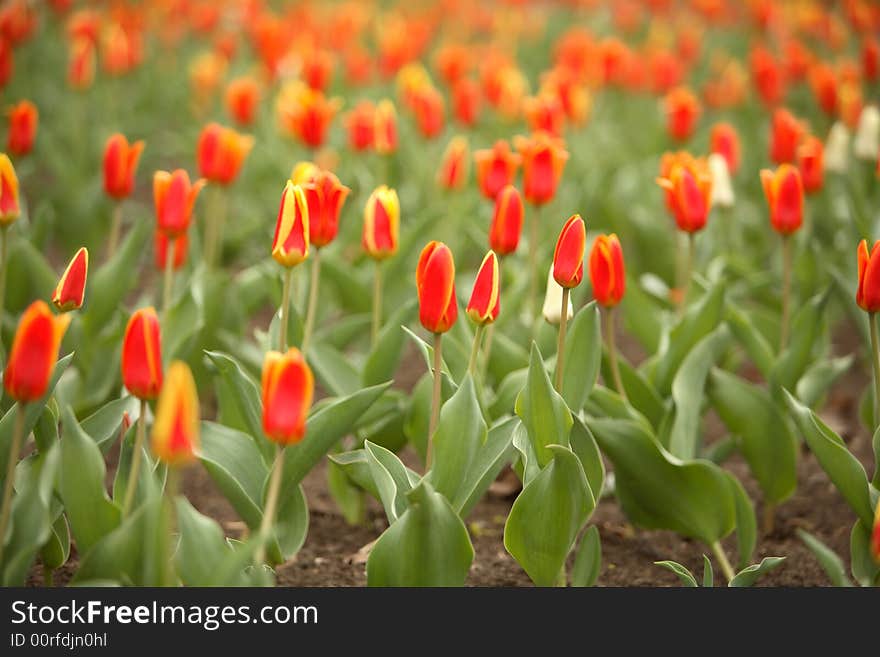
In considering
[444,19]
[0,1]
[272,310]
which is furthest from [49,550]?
[444,19]

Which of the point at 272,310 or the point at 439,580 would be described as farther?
the point at 272,310

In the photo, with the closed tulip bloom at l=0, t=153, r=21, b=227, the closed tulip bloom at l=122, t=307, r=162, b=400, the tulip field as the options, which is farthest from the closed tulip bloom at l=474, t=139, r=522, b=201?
the closed tulip bloom at l=122, t=307, r=162, b=400

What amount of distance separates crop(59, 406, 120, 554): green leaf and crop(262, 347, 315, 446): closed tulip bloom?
42 centimetres

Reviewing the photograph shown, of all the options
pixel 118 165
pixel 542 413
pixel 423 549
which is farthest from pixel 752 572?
pixel 118 165

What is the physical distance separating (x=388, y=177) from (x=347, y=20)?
239 centimetres

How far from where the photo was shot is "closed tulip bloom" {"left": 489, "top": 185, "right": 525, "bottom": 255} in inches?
96.7

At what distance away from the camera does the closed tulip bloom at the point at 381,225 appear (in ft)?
7.97

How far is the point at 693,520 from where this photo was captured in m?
2.50

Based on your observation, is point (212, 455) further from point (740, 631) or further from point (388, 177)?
point (388, 177)

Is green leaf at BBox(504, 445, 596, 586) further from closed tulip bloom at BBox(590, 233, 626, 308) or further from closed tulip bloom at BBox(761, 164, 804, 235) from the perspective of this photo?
closed tulip bloom at BBox(761, 164, 804, 235)

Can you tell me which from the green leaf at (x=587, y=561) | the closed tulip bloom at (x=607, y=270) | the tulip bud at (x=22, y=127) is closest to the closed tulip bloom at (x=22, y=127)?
the tulip bud at (x=22, y=127)

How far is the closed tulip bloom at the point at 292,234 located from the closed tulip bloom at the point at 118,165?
98 centimetres

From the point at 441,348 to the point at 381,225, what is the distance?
12.1 inches

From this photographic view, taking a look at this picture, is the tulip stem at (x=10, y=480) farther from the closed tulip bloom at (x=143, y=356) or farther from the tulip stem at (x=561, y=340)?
the tulip stem at (x=561, y=340)
